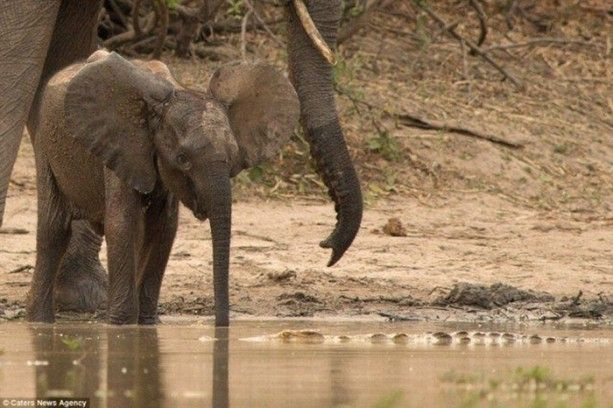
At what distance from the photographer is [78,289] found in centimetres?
990

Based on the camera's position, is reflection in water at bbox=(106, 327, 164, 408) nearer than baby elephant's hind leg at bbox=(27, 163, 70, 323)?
Yes

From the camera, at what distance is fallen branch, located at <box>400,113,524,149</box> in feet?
44.0

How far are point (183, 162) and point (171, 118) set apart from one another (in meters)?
0.22

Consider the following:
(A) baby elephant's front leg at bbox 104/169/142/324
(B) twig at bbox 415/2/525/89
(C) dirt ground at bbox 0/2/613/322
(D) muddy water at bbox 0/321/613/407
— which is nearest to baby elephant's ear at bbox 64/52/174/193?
(A) baby elephant's front leg at bbox 104/169/142/324

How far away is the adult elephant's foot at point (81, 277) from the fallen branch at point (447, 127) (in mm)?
3837

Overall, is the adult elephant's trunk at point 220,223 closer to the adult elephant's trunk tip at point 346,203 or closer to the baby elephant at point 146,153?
the baby elephant at point 146,153

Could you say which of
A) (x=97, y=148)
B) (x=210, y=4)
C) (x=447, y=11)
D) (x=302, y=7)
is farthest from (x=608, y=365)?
(x=447, y=11)

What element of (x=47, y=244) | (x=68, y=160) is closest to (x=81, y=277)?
(x=47, y=244)

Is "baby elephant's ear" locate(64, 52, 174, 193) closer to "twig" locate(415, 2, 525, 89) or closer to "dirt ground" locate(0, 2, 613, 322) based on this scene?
"dirt ground" locate(0, 2, 613, 322)

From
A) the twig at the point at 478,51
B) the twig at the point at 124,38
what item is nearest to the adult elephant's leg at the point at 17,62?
the twig at the point at 124,38

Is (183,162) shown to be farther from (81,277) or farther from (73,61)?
(73,61)

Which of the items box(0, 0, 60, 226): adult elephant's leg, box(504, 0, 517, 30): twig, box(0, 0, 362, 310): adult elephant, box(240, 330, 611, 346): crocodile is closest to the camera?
box(240, 330, 611, 346): crocodile

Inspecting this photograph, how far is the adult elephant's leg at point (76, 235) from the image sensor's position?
32.5 ft

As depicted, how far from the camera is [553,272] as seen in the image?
10711 mm
